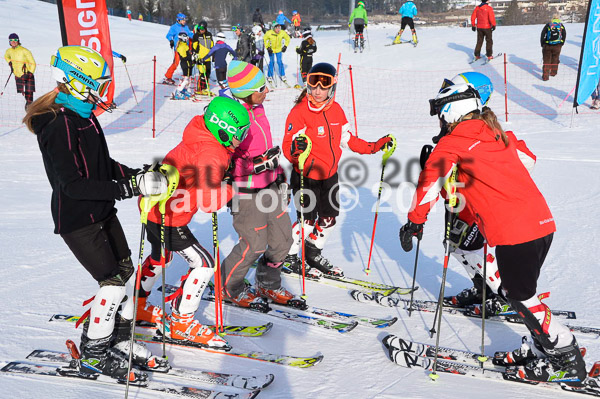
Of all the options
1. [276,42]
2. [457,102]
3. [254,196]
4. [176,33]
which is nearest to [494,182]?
[457,102]

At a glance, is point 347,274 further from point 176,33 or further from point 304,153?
point 176,33

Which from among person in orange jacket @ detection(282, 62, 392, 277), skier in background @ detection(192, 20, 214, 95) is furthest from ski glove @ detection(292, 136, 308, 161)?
skier in background @ detection(192, 20, 214, 95)

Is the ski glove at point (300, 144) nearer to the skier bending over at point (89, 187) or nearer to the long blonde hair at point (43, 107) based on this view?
the skier bending over at point (89, 187)

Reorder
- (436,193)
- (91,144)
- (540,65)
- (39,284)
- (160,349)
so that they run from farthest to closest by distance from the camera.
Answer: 1. (540,65)
2. (39,284)
3. (160,349)
4. (436,193)
5. (91,144)

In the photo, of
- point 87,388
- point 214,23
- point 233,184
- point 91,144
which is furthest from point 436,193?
point 214,23

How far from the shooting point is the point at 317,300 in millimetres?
4789

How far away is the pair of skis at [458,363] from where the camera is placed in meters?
3.30

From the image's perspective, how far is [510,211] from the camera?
3154 mm

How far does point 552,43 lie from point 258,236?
14286 millimetres

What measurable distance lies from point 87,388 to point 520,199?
9.33ft

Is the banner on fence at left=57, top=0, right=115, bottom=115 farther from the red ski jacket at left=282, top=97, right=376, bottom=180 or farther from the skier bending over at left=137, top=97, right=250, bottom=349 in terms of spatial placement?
the skier bending over at left=137, top=97, right=250, bottom=349

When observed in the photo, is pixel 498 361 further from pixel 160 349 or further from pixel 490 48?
pixel 490 48

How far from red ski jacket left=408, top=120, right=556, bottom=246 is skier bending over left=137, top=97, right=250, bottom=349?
54.3 inches

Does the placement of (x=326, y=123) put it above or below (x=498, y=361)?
above
